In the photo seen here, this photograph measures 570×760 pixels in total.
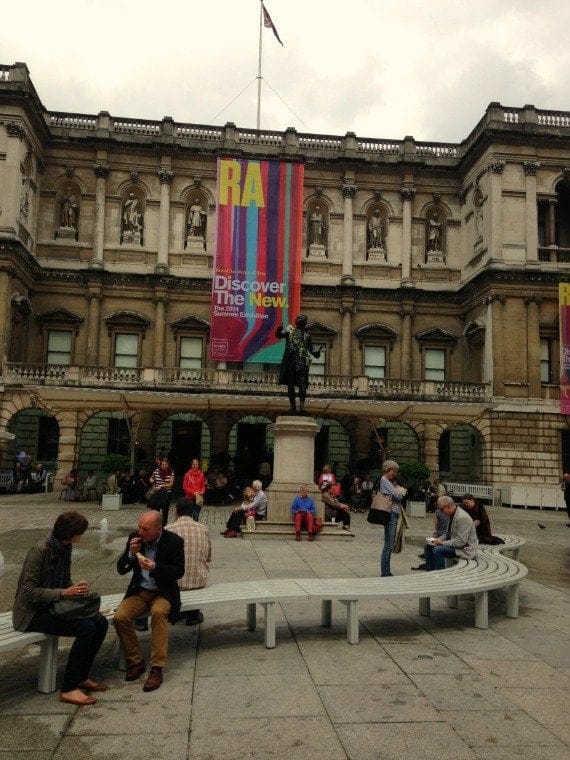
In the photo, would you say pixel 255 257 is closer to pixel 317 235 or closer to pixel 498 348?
pixel 317 235

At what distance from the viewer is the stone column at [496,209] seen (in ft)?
96.5

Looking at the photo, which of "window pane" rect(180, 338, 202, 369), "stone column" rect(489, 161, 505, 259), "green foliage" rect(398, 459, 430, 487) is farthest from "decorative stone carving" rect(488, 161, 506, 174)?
"window pane" rect(180, 338, 202, 369)

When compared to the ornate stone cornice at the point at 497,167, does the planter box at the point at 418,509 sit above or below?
below

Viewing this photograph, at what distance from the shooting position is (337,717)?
410 cm

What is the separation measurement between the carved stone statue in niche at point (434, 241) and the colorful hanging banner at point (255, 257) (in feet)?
24.1

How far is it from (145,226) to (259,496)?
22.3 meters

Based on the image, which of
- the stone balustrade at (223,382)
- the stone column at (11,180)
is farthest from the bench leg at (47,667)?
the stone column at (11,180)

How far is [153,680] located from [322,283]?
29062mm

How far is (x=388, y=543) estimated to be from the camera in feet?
28.2

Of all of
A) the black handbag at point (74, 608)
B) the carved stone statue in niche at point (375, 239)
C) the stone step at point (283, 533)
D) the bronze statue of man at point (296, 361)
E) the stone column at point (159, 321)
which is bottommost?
the stone step at point (283, 533)

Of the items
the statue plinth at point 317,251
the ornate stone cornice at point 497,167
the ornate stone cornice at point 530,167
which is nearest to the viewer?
the ornate stone cornice at point 497,167

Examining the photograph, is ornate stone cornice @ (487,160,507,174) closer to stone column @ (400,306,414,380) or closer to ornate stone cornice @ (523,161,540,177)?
ornate stone cornice @ (523,161,540,177)

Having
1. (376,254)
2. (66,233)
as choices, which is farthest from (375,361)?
(66,233)

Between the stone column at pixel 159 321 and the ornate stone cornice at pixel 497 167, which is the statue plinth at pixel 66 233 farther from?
the ornate stone cornice at pixel 497 167
